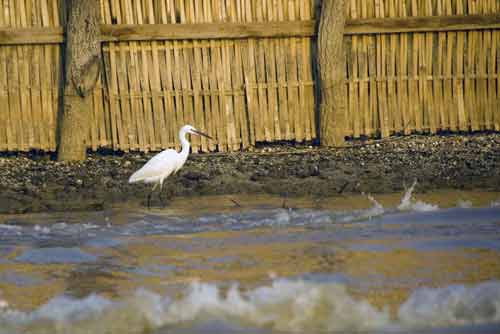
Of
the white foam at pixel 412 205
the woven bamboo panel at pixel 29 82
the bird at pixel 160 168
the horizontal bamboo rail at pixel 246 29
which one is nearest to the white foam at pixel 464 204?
the white foam at pixel 412 205

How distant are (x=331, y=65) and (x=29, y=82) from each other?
4384mm

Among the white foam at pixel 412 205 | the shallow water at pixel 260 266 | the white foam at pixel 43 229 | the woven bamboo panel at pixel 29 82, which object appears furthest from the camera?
the woven bamboo panel at pixel 29 82

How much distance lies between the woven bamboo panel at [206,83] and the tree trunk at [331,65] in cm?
37

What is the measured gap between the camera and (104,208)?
41.9ft

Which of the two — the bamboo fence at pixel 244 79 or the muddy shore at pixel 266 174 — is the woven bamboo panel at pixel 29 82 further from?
the muddy shore at pixel 266 174

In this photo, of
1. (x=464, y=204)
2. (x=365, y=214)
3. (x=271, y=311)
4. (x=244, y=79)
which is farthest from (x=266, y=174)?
(x=271, y=311)

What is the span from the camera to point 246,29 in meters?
15.0

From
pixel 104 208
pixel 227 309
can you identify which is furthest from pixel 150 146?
pixel 227 309

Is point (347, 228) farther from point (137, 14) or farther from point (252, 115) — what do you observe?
point (137, 14)

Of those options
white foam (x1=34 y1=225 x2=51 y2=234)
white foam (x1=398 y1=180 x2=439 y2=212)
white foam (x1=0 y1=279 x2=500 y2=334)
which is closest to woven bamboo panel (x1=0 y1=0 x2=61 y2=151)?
white foam (x1=34 y1=225 x2=51 y2=234)

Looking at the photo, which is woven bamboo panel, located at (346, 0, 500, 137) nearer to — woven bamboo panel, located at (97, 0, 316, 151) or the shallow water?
woven bamboo panel, located at (97, 0, 316, 151)

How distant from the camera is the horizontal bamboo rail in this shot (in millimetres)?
14703

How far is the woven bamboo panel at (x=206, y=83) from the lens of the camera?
591 inches

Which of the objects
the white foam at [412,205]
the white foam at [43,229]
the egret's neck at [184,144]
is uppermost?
the egret's neck at [184,144]
